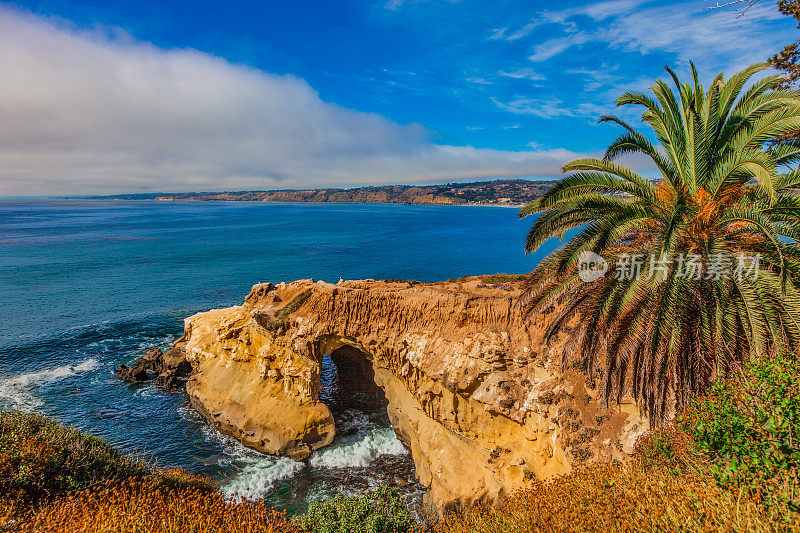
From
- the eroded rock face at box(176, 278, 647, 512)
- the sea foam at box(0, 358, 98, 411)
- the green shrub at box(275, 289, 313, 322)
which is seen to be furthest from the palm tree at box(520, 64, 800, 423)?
the sea foam at box(0, 358, 98, 411)

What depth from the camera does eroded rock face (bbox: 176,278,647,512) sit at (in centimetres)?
1555

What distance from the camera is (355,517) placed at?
15867 millimetres

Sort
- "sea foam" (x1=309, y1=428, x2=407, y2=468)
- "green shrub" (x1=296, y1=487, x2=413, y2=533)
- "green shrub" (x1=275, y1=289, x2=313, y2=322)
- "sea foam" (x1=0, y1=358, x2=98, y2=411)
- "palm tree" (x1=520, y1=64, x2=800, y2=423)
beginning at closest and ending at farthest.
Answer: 1. "palm tree" (x1=520, y1=64, x2=800, y2=423)
2. "green shrub" (x1=296, y1=487, x2=413, y2=533)
3. "sea foam" (x1=309, y1=428, x2=407, y2=468)
4. "green shrub" (x1=275, y1=289, x2=313, y2=322)
5. "sea foam" (x1=0, y1=358, x2=98, y2=411)

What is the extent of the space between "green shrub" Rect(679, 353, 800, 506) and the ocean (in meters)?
17.0

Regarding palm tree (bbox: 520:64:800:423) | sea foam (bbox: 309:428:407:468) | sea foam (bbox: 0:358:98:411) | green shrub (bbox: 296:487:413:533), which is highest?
palm tree (bbox: 520:64:800:423)

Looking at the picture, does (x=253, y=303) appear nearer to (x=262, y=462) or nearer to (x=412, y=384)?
(x=262, y=462)

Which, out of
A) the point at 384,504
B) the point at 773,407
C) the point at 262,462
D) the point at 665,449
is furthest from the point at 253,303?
the point at 773,407

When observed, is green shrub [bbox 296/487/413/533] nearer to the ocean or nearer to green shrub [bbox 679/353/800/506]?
the ocean

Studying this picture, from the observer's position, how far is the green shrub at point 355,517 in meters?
15.3

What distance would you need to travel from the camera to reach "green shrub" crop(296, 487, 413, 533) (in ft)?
50.2

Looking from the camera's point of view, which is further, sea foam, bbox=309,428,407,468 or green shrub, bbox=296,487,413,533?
sea foam, bbox=309,428,407,468

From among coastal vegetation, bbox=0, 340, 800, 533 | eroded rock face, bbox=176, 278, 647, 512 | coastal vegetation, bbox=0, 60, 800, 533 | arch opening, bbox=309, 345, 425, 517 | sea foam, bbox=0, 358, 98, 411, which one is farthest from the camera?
sea foam, bbox=0, 358, 98, 411

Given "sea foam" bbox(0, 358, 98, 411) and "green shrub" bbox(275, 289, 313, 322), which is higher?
"green shrub" bbox(275, 289, 313, 322)

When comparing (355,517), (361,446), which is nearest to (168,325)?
(361,446)
